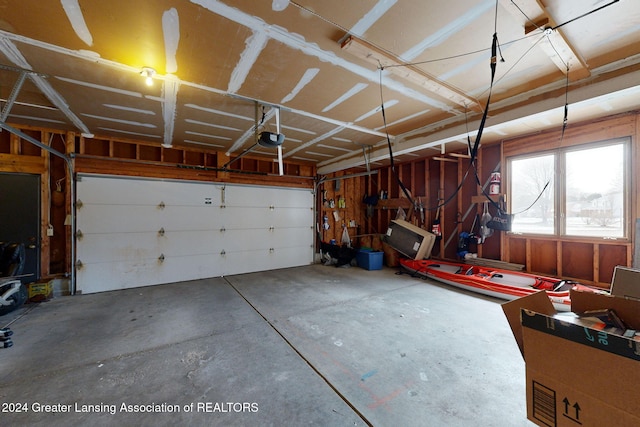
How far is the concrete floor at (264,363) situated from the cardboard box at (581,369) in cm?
71

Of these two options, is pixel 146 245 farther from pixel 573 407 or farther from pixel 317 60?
pixel 573 407

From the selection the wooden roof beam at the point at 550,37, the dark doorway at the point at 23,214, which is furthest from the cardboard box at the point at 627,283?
the dark doorway at the point at 23,214

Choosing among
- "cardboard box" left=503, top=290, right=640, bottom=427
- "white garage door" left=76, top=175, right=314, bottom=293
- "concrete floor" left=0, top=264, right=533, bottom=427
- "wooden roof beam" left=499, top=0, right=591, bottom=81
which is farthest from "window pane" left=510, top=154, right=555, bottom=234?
"white garage door" left=76, top=175, right=314, bottom=293

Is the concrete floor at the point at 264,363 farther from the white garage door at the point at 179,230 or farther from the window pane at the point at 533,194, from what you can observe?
the window pane at the point at 533,194

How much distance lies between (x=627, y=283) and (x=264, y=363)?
300 cm

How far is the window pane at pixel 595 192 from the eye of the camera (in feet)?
11.1

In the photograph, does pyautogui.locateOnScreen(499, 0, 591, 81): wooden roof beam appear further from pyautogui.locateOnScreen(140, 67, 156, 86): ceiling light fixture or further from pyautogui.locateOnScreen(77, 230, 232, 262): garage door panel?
pyautogui.locateOnScreen(77, 230, 232, 262): garage door panel

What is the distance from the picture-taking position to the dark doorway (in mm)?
3715

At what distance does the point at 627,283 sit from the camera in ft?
6.05

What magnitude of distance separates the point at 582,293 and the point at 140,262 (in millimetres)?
5896

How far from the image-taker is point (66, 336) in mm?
2670

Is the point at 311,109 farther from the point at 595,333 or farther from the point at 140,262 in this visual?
the point at 140,262

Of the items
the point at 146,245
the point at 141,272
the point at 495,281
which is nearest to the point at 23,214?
the point at 146,245

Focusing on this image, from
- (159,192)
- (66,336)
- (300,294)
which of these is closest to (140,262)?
(159,192)
